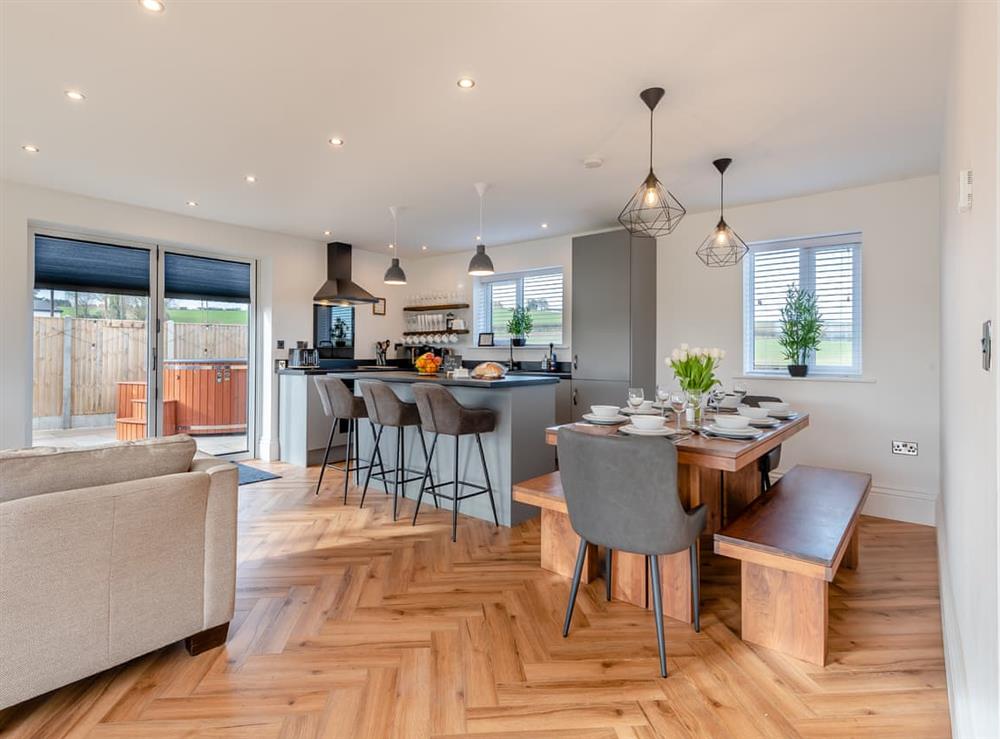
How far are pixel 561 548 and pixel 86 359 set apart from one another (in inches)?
184

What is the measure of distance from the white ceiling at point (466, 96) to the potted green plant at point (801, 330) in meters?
0.90

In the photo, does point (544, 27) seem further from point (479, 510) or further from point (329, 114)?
point (479, 510)

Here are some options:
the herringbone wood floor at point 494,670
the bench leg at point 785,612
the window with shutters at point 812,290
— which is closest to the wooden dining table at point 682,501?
the herringbone wood floor at point 494,670

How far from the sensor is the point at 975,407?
4.68ft

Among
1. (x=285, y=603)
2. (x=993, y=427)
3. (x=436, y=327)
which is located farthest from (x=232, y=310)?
(x=993, y=427)

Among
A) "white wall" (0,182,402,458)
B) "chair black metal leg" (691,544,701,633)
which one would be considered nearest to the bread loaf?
"chair black metal leg" (691,544,701,633)

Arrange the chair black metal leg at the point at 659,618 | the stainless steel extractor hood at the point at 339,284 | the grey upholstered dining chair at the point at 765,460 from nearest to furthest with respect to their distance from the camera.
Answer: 1. the chair black metal leg at the point at 659,618
2. the grey upholstered dining chair at the point at 765,460
3. the stainless steel extractor hood at the point at 339,284

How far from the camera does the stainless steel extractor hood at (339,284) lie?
18.9ft

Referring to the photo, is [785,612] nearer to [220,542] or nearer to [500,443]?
[500,443]

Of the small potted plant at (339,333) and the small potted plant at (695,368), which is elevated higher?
the small potted plant at (339,333)

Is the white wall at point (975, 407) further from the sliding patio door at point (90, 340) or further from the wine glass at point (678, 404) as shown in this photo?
the sliding patio door at point (90, 340)

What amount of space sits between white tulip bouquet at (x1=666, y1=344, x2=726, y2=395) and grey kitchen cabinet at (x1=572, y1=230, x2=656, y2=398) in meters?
2.15

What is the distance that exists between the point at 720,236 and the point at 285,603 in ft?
11.3

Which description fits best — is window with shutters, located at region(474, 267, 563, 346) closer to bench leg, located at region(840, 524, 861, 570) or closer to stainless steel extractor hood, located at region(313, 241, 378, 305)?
stainless steel extractor hood, located at region(313, 241, 378, 305)
